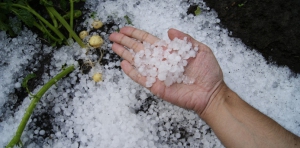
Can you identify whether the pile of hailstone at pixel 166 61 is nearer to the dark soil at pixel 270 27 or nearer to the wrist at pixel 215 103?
the wrist at pixel 215 103

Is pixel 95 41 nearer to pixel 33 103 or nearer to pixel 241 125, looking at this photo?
pixel 33 103

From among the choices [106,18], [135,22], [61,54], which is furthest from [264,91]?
[61,54]

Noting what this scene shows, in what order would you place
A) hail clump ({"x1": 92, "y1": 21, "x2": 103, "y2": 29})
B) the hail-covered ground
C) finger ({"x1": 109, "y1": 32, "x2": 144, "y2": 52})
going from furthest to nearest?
hail clump ({"x1": 92, "y1": 21, "x2": 103, "y2": 29}) → the hail-covered ground → finger ({"x1": 109, "y1": 32, "x2": 144, "y2": 52})

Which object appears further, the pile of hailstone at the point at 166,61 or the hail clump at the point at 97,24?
the hail clump at the point at 97,24

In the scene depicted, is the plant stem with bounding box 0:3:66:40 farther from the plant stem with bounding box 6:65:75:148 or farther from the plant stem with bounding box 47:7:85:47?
the plant stem with bounding box 6:65:75:148

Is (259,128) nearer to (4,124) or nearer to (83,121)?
(83,121)

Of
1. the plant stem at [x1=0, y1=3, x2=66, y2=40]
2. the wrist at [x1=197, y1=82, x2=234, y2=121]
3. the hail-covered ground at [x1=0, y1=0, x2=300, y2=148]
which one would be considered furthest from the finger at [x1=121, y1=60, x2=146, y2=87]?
the plant stem at [x1=0, y1=3, x2=66, y2=40]

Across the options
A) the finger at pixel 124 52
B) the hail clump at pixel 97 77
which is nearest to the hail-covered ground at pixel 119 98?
the hail clump at pixel 97 77
